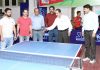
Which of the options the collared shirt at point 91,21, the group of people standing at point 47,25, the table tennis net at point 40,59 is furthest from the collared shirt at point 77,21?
the table tennis net at point 40,59

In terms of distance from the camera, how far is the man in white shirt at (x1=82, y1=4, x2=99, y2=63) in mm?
6506

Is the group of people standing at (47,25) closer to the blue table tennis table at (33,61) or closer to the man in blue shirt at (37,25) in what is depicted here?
the man in blue shirt at (37,25)

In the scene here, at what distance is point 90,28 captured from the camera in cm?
659

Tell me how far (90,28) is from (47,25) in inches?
83.6

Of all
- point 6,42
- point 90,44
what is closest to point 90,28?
point 90,44

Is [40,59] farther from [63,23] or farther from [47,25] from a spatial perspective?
[47,25]

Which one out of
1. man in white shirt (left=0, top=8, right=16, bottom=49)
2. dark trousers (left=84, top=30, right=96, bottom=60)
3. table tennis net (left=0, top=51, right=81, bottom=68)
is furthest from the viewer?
dark trousers (left=84, top=30, right=96, bottom=60)

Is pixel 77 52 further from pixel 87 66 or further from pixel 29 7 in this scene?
pixel 29 7

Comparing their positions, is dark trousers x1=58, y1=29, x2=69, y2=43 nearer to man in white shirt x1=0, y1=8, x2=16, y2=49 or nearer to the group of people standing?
the group of people standing

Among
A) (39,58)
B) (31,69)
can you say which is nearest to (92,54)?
(39,58)

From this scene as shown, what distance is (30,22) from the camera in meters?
7.11

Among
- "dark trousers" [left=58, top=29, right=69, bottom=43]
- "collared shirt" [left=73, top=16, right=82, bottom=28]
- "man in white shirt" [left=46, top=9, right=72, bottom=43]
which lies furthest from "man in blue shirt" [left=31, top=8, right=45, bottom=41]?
"collared shirt" [left=73, top=16, right=82, bottom=28]

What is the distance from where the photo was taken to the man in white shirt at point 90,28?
6.51m

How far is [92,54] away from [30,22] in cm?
199
